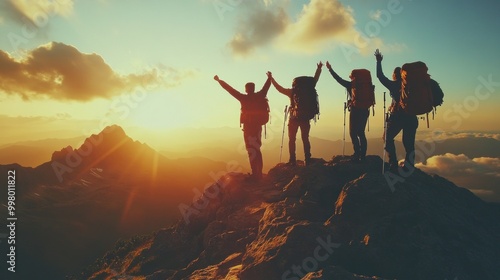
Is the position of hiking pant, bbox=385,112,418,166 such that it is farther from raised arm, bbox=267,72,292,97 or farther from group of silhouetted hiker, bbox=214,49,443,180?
raised arm, bbox=267,72,292,97

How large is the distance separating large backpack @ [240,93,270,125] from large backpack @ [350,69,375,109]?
11.8 ft

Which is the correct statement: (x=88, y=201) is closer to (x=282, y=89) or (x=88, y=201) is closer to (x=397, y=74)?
(x=282, y=89)

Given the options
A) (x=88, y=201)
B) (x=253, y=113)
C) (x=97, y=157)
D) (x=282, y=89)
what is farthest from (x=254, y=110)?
(x=97, y=157)

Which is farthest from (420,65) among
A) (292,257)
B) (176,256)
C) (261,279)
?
(176,256)

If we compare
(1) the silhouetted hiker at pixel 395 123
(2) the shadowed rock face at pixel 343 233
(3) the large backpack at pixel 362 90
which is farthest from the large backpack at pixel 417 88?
(2) the shadowed rock face at pixel 343 233

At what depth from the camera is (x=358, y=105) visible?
39.5ft

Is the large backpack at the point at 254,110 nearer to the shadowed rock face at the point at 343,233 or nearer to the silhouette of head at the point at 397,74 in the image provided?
the shadowed rock face at the point at 343,233

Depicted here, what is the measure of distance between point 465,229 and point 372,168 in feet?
14.3

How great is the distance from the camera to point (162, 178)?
6767 inches

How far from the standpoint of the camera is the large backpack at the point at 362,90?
12.0 m

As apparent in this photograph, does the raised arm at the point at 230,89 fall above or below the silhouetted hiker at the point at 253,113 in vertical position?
above

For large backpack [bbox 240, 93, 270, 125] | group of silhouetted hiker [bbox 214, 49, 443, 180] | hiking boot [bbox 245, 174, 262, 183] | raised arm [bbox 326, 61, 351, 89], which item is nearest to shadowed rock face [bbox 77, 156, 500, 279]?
hiking boot [bbox 245, 174, 262, 183]

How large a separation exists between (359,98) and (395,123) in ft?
5.41

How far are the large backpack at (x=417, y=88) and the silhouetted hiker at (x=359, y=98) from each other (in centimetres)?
164
